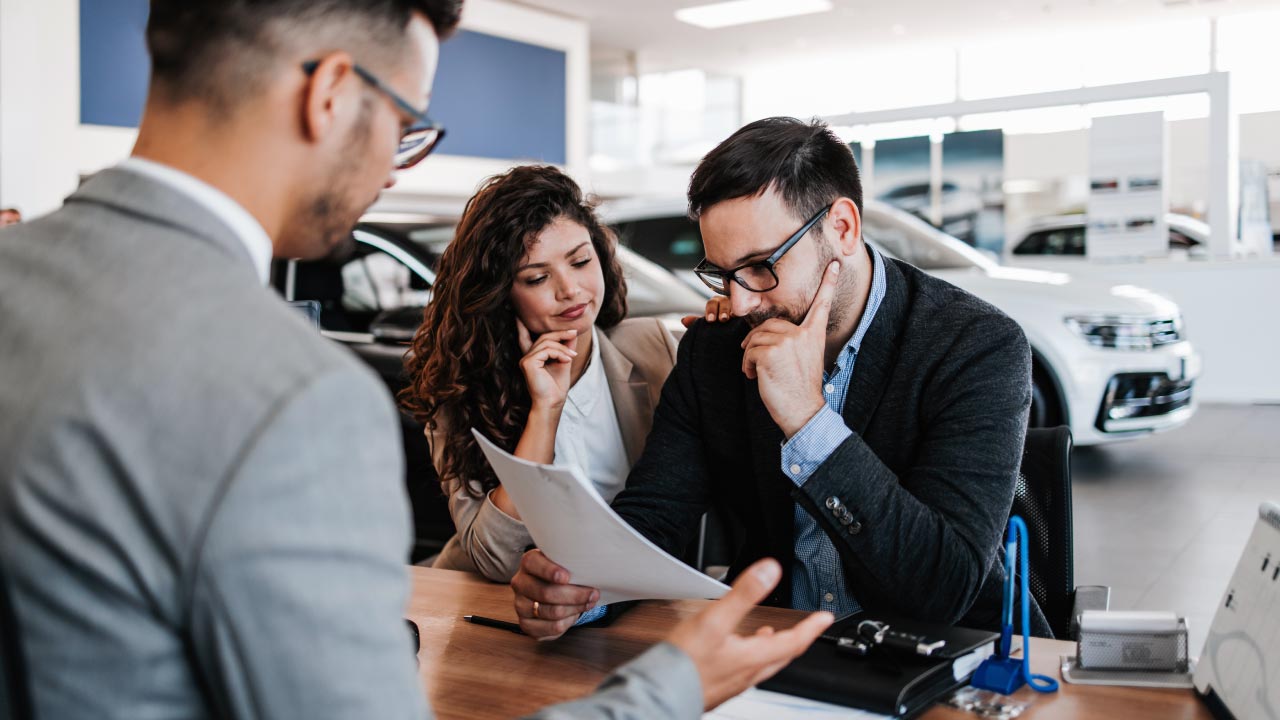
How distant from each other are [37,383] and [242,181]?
217mm

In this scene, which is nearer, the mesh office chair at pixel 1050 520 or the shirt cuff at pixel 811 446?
the shirt cuff at pixel 811 446

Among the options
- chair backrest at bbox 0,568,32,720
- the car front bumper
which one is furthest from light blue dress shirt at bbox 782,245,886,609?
the car front bumper

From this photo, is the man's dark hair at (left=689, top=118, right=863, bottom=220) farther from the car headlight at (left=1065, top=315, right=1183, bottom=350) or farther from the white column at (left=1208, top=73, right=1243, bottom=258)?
the white column at (left=1208, top=73, right=1243, bottom=258)

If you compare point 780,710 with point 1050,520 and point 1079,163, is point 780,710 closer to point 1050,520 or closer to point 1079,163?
point 1050,520

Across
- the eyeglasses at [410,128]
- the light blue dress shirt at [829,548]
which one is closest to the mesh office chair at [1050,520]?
the light blue dress shirt at [829,548]

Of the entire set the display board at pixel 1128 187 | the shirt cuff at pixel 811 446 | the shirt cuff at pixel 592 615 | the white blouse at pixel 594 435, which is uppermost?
the display board at pixel 1128 187

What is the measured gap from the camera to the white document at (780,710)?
1252 mm

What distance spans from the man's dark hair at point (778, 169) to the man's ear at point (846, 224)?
0.02 m

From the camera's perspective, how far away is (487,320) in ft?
8.20

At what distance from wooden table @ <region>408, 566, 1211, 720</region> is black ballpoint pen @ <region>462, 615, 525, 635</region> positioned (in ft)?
0.04

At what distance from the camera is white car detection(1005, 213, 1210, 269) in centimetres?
1132

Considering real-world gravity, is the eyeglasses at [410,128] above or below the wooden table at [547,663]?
above

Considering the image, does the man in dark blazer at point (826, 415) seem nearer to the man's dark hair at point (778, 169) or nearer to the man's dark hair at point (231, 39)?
the man's dark hair at point (778, 169)

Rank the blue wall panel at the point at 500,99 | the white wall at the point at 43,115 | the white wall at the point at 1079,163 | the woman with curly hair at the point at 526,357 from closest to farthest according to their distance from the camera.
Result: the woman with curly hair at the point at 526,357 → the white wall at the point at 43,115 → the blue wall panel at the point at 500,99 → the white wall at the point at 1079,163
